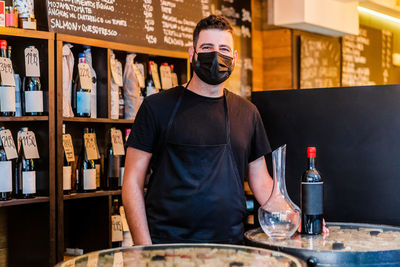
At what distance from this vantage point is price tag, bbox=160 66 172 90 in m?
3.85

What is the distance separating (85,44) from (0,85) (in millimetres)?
504

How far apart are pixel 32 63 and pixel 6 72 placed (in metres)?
0.14

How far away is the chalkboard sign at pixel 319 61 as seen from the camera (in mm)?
5367

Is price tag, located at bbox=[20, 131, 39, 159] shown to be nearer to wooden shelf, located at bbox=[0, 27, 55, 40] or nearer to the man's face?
wooden shelf, located at bbox=[0, 27, 55, 40]

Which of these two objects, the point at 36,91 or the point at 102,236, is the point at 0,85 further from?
the point at 102,236

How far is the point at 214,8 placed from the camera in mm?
4676

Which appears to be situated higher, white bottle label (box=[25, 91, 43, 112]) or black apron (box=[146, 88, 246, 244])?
white bottle label (box=[25, 91, 43, 112])

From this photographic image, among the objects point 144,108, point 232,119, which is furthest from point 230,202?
point 144,108

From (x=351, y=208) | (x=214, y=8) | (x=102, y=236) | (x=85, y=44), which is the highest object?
(x=214, y=8)

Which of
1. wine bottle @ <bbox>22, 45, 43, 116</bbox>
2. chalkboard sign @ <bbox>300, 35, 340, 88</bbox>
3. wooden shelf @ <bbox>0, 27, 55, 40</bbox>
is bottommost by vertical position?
wine bottle @ <bbox>22, 45, 43, 116</bbox>

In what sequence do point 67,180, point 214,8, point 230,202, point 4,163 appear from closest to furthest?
point 230,202 → point 4,163 → point 67,180 → point 214,8

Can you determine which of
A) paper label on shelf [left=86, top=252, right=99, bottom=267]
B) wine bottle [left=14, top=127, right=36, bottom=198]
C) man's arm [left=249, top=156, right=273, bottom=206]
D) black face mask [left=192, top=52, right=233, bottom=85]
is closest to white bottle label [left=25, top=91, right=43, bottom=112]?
wine bottle [left=14, top=127, right=36, bottom=198]

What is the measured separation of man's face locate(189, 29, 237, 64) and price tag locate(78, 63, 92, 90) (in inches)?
43.5

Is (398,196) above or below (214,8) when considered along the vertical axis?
below
